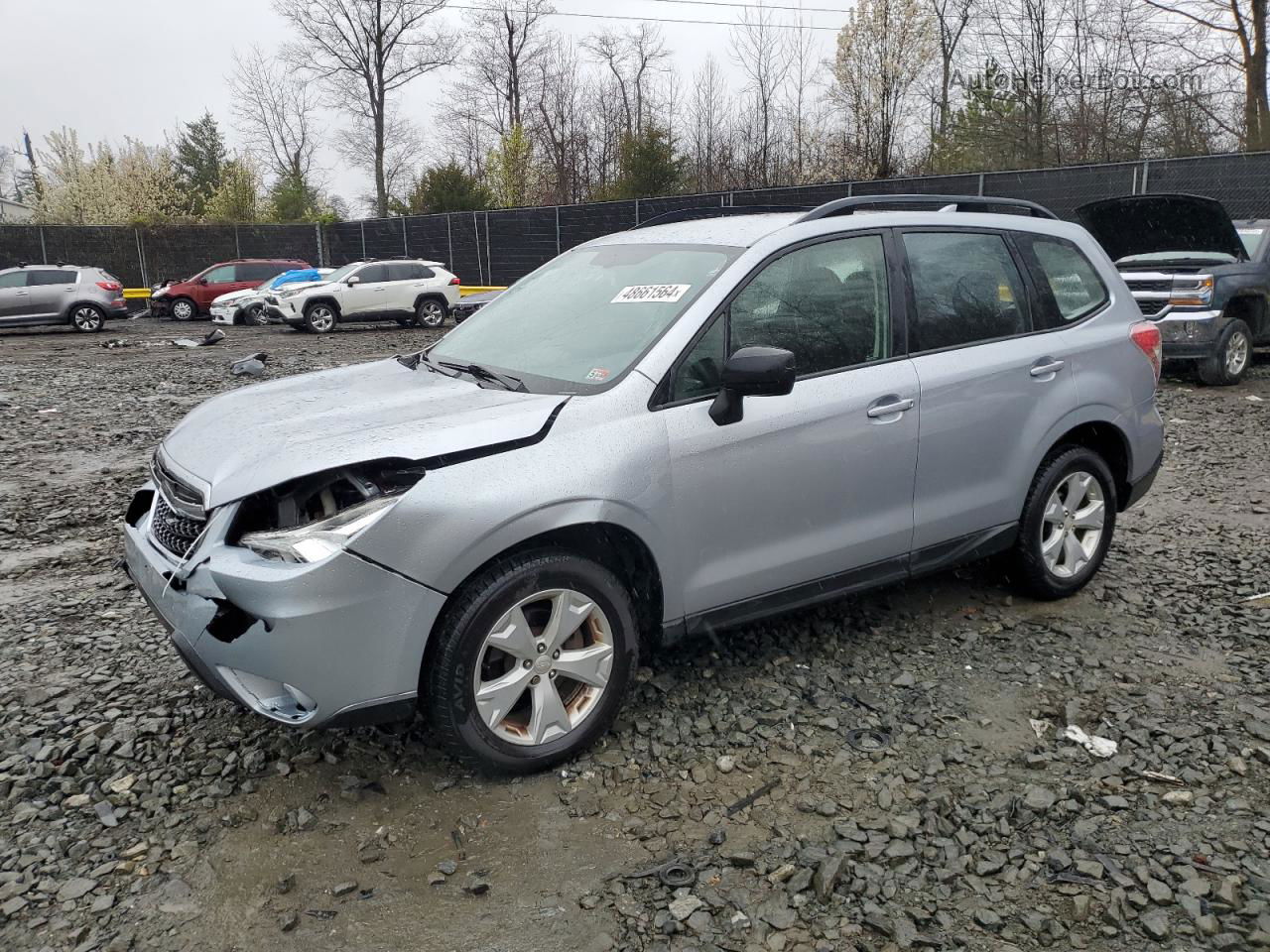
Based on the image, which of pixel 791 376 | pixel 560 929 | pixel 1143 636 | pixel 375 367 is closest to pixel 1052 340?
pixel 1143 636

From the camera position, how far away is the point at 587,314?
3.85 metres

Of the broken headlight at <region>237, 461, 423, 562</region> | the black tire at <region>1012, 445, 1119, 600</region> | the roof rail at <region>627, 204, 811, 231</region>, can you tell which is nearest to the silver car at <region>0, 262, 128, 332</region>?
the roof rail at <region>627, 204, 811, 231</region>

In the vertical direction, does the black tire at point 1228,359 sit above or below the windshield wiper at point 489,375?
below

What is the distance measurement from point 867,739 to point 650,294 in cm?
181

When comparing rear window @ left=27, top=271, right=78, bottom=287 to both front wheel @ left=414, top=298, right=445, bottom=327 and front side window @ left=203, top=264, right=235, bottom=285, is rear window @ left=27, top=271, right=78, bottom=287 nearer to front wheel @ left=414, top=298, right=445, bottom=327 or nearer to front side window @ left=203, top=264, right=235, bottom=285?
front side window @ left=203, top=264, right=235, bottom=285

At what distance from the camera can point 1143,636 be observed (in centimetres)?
427

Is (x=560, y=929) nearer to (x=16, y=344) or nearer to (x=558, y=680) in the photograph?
(x=558, y=680)

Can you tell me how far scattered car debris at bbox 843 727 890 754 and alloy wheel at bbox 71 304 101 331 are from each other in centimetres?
2378

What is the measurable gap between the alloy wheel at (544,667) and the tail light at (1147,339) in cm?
307

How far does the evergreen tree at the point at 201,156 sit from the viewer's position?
5309 cm

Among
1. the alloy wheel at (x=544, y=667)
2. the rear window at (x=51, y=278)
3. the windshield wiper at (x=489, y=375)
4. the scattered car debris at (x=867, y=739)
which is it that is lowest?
the scattered car debris at (x=867, y=739)

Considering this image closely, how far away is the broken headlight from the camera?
9.16ft

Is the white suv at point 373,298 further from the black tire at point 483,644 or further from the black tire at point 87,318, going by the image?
the black tire at point 483,644

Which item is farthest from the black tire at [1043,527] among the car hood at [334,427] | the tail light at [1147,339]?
the car hood at [334,427]
